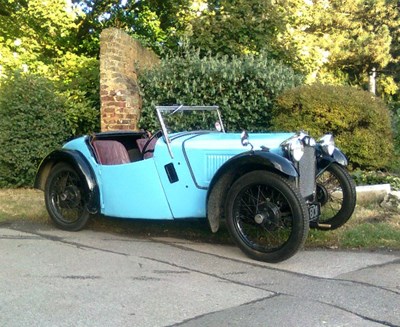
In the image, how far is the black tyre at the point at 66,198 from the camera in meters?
6.89

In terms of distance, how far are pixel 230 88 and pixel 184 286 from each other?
226 inches

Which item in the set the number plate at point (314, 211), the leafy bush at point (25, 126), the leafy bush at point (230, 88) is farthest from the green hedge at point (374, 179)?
the leafy bush at point (25, 126)

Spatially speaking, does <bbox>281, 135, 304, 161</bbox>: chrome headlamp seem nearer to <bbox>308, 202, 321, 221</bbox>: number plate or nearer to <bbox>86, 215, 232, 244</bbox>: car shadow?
<bbox>308, 202, 321, 221</bbox>: number plate

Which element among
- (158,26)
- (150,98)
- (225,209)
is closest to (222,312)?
(225,209)

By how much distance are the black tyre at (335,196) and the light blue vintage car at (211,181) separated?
0.5 inches

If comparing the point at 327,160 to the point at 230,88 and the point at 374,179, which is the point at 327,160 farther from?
the point at 230,88

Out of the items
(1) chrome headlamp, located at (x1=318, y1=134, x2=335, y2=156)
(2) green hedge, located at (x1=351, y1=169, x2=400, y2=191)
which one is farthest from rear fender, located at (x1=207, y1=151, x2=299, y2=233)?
(2) green hedge, located at (x1=351, y1=169, x2=400, y2=191)

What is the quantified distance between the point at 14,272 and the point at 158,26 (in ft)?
40.2

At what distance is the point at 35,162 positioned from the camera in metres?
10.1

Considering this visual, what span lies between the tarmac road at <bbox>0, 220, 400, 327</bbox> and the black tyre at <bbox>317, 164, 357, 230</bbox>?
17.6 inches

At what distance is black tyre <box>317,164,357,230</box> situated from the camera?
6.19 m

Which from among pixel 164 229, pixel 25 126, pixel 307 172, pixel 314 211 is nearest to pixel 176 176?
pixel 164 229

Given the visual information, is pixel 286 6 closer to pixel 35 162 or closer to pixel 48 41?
pixel 48 41

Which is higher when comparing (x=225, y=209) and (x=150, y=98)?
(x=150, y=98)
